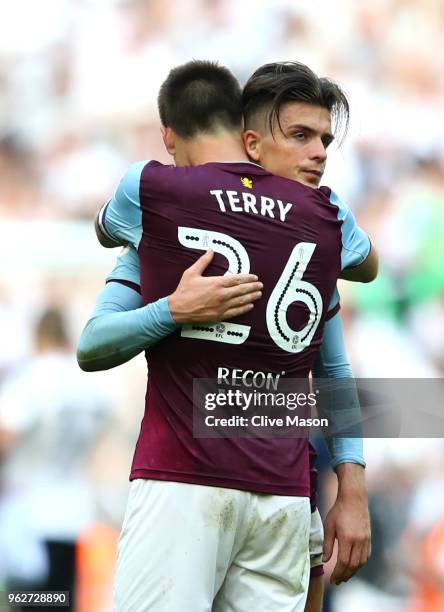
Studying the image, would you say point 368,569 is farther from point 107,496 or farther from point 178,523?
point 178,523

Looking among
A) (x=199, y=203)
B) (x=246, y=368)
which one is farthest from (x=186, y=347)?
(x=199, y=203)

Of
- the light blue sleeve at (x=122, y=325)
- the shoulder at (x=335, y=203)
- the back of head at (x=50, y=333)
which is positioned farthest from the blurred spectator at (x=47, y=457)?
the shoulder at (x=335, y=203)

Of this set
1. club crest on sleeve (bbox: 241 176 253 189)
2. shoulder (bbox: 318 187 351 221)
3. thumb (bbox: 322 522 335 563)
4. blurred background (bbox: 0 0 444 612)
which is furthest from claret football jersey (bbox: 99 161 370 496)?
blurred background (bbox: 0 0 444 612)

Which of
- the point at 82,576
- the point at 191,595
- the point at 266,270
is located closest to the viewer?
the point at 191,595

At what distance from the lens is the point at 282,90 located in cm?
278

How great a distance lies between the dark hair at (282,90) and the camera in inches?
110

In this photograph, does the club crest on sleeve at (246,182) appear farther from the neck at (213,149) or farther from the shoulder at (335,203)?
the shoulder at (335,203)

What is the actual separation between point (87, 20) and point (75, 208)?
3.54 feet

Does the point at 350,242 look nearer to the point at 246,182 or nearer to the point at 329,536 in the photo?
the point at 246,182

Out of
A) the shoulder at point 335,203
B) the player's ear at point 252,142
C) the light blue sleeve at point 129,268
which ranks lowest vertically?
the light blue sleeve at point 129,268

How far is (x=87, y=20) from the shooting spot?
630 centimetres

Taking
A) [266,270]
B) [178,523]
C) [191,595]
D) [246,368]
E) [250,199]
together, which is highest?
[250,199]

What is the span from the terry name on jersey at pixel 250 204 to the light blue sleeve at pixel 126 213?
180 millimetres

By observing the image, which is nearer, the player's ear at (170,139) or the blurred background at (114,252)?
the player's ear at (170,139)
